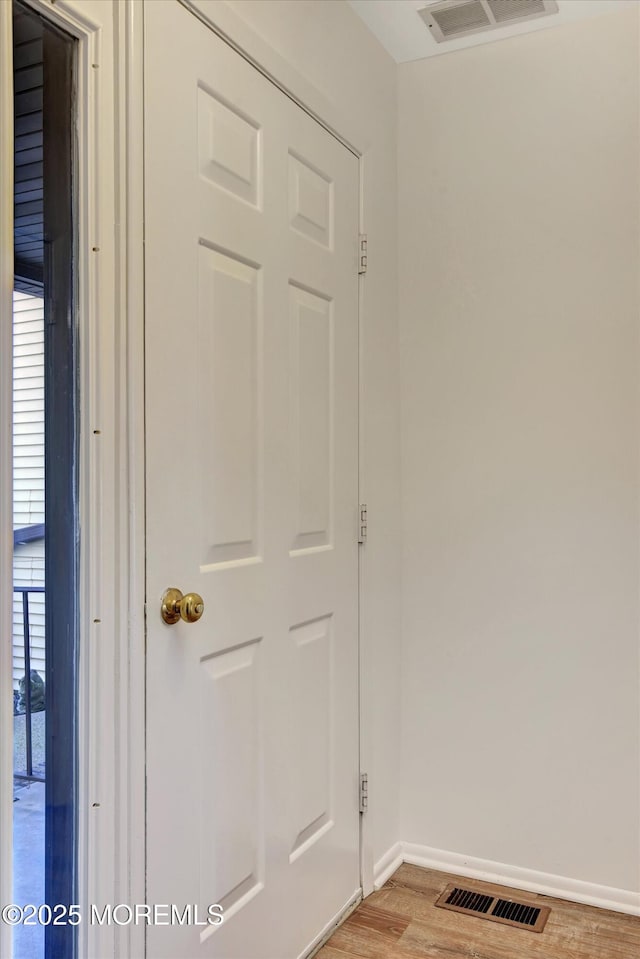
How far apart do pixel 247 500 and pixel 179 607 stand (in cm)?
33

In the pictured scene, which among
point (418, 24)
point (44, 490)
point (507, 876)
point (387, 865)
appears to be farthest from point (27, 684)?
point (418, 24)

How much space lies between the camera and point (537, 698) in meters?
2.31

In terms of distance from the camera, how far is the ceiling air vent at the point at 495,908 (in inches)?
83.1

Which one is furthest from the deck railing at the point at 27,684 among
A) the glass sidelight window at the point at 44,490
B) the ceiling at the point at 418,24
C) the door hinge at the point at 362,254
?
the ceiling at the point at 418,24

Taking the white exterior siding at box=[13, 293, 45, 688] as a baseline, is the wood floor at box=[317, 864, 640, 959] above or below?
below

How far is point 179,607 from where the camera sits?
146 cm

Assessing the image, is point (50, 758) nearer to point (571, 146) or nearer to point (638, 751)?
point (638, 751)

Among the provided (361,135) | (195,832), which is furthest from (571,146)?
(195,832)

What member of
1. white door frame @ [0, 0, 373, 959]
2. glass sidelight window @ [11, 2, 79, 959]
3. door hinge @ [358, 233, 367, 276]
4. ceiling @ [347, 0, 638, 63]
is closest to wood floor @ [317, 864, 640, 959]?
white door frame @ [0, 0, 373, 959]

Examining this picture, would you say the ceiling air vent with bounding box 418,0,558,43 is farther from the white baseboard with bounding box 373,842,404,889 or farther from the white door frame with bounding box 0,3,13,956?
the white baseboard with bounding box 373,842,404,889

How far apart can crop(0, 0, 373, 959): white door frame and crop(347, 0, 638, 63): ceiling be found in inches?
42.1

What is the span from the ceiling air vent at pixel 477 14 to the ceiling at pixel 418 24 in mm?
22

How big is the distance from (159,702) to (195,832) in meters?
0.30

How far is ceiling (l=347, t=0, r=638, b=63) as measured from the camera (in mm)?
2195
